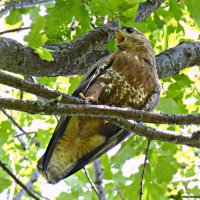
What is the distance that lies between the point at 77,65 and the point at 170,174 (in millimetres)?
1247

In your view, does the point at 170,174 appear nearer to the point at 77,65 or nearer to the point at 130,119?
the point at 77,65

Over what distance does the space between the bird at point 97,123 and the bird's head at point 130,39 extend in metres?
0.46

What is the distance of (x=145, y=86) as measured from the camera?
3943mm

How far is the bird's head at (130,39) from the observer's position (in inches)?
175

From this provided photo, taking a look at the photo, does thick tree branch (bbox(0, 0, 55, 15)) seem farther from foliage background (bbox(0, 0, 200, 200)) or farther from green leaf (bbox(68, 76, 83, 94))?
green leaf (bbox(68, 76, 83, 94))

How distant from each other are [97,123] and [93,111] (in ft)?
3.99

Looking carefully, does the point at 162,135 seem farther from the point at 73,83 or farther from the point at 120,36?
the point at 73,83

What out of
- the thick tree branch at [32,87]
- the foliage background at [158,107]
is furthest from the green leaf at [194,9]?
the thick tree branch at [32,87]

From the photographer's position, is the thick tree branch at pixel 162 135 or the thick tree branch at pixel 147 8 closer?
the thick tree branch at pixel 162 135

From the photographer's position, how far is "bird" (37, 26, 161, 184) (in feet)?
12.2

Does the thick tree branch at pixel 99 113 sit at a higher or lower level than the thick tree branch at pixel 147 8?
higher

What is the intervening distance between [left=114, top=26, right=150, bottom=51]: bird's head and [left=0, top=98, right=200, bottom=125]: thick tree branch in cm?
185

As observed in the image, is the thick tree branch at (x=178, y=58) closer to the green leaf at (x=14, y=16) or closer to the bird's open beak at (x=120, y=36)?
the bird's open beak at (x=120, y=36)

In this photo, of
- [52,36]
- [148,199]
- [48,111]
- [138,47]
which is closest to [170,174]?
[148,199]
